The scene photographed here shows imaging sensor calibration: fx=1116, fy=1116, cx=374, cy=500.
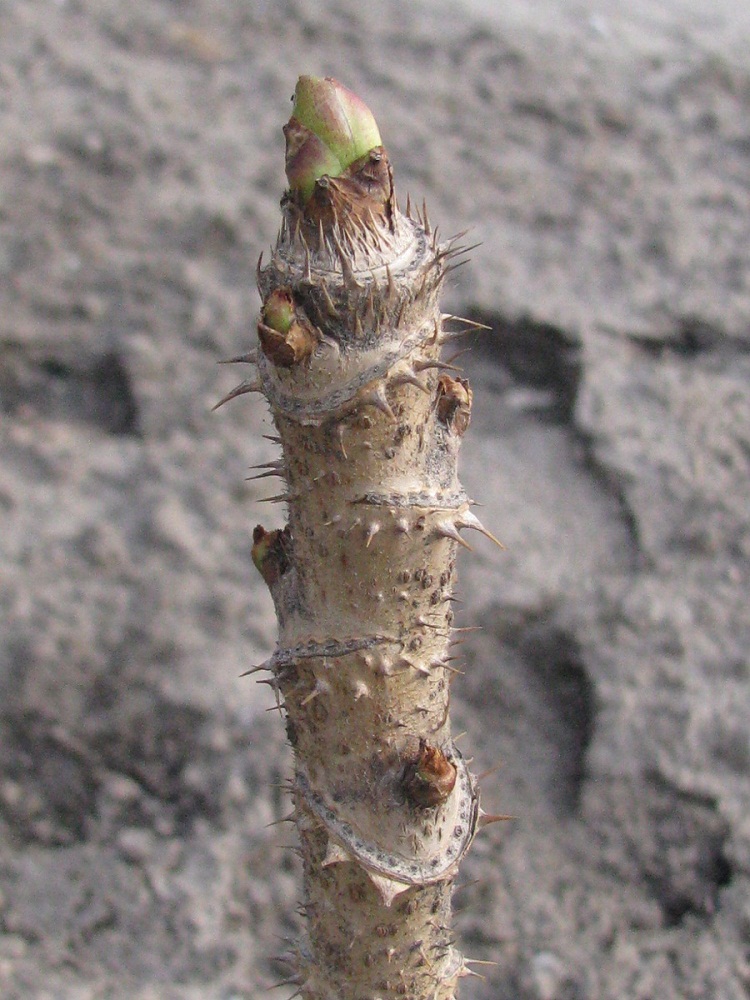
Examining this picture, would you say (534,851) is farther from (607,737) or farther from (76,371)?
(76,371)

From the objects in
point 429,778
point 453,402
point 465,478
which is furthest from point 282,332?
point 465,478

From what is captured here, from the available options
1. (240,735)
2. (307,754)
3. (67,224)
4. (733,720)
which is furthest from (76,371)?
(307,754)

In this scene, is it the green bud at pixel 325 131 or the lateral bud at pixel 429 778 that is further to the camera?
the lateral bud at pixel 429 778

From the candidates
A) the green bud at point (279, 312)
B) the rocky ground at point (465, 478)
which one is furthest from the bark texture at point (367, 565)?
Result: the rocky ground at point (465, 478)

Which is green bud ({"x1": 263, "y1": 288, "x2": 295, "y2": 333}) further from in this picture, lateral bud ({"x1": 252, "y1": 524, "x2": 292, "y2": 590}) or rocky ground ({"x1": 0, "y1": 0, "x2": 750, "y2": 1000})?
rocky ground ({"x1": 0, "y1": 0, "x2": 750, "y2": 1000})

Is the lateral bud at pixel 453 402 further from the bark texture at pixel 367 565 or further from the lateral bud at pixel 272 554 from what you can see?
the lateral bud at pixel 272 554

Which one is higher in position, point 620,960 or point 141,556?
point 141,556

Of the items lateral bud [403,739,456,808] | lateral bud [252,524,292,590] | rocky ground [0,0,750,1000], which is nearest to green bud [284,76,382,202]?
lateral bud [252,524,292,590]
